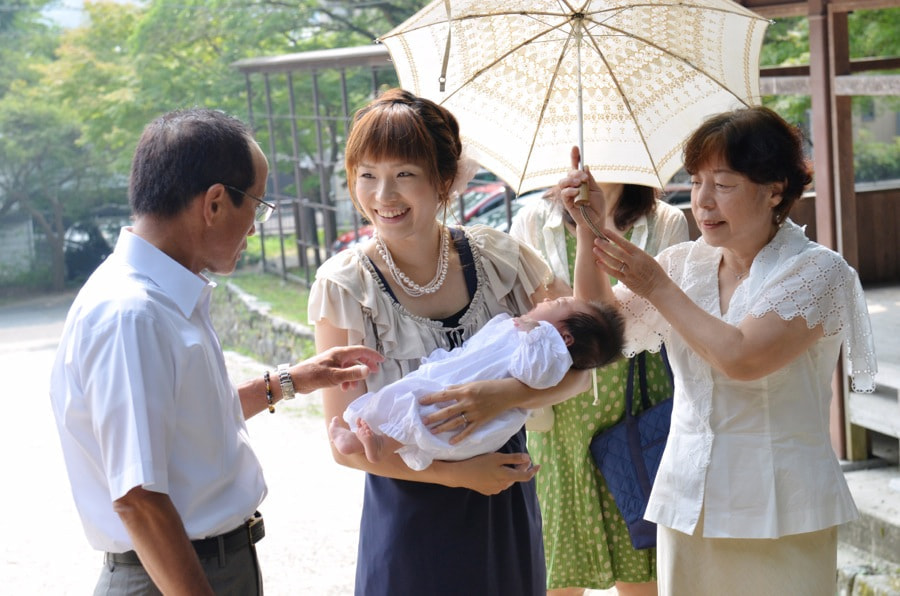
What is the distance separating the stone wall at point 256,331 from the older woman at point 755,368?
29.5ft

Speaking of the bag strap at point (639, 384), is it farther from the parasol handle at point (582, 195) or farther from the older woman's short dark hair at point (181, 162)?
the older woman's short dark hair at point (181, 162)

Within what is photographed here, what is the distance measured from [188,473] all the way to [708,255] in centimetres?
133

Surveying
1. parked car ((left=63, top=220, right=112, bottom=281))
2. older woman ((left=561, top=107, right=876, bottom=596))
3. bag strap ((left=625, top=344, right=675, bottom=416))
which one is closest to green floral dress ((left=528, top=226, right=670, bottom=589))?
bag strap ((left=625, top=344, right=675, bottom=416))

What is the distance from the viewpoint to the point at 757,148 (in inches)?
87.4

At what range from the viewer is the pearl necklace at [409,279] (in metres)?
2.25

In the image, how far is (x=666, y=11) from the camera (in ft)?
7.93

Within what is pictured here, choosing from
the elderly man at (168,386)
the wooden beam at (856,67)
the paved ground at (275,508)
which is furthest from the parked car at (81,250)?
the elderly man at (168,386)

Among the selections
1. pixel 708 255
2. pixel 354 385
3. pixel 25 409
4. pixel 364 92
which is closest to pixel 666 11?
pixel 708 255

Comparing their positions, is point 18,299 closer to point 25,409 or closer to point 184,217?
point 25,409

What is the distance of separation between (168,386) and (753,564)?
54.2 inches

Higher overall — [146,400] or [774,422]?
[146,400]

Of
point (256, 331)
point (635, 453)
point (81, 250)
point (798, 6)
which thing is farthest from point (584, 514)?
point (81, 250)

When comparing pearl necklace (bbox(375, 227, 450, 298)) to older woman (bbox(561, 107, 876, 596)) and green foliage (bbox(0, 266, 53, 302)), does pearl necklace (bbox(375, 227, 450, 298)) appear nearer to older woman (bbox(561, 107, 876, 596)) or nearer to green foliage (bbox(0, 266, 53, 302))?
older woman (bbox(561, 107, 876, 596))

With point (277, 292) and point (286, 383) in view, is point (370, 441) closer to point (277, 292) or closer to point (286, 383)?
point (286, 383)
